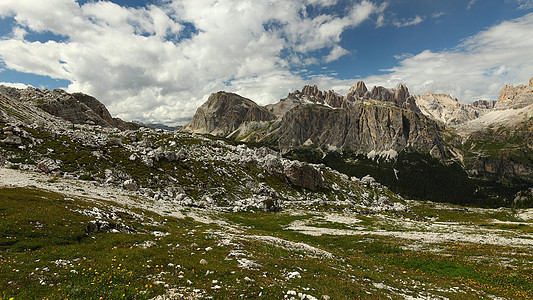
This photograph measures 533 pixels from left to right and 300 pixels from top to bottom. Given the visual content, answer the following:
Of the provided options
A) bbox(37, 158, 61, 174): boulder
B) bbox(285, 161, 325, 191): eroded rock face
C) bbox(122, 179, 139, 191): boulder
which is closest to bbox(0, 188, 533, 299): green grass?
bbox(37, 158, 61, 174): boulder

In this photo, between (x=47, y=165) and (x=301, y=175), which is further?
(x=301, y=175)

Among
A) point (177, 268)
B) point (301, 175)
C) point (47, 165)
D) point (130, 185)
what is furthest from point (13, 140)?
point (301, 175)

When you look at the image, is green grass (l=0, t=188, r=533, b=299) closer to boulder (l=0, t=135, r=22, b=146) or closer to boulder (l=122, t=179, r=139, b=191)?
boulder (l=122, t=179, r=139, b=191)

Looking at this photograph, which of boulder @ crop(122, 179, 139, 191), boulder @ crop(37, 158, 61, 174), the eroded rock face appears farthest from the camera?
the eroded rock face

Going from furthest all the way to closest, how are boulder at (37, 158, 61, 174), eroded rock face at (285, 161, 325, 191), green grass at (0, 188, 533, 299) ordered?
1. eroded rock face at (285, 161, 325, 191)
2. boulder at (37, 158, 61, 174)
3. green grass at (0, 188, 533, 299)

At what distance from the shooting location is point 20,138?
5603cm

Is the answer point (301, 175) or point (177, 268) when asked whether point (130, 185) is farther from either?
point (301, 175)

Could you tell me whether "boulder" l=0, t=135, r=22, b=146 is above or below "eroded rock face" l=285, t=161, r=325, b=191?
above

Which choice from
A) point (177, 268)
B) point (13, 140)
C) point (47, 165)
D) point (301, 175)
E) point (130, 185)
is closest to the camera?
point (177, 268)

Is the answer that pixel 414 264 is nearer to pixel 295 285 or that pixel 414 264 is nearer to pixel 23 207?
pixel 295 285

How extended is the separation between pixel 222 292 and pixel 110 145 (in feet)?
A: 278

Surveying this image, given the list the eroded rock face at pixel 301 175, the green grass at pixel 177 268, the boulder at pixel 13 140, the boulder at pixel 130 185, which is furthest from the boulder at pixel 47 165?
the eroded rock face at pixel 301 175

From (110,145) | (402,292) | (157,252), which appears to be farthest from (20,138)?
(402,292)

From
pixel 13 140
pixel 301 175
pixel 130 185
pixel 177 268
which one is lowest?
pixel 177 268
